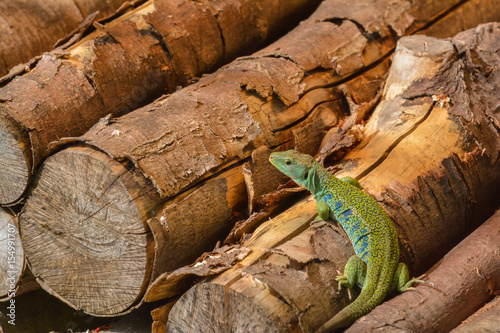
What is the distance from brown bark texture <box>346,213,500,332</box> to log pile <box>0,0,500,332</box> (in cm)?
4

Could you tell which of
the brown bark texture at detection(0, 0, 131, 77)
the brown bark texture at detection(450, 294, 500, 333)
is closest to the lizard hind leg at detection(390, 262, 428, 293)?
the brown bark texture at detection(450, 294, 500, 333)

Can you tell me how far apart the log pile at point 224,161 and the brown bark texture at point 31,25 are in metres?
0.60

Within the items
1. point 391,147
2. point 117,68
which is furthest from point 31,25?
point 391,147

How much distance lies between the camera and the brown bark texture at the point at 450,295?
2.35 meters

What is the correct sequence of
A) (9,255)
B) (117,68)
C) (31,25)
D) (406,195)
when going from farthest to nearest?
(31,25) → (117,68) → (9,255) → (406,195)

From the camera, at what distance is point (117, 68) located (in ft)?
11.5

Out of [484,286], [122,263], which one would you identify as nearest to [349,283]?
[484,286]

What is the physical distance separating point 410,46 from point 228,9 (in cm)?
159

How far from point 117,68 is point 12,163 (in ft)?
3.23

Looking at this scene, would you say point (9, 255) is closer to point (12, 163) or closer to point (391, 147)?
point (12, 163)

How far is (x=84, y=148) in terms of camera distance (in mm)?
2781

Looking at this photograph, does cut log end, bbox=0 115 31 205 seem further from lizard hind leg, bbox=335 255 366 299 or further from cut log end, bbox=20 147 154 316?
lizard hind leg, bbox=335 255 366 299

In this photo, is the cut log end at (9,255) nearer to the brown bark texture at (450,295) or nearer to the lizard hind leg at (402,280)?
the brown bark texture at (450,295)

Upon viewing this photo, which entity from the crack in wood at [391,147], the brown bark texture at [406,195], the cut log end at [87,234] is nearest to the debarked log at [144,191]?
the cut log end at [87,234]
